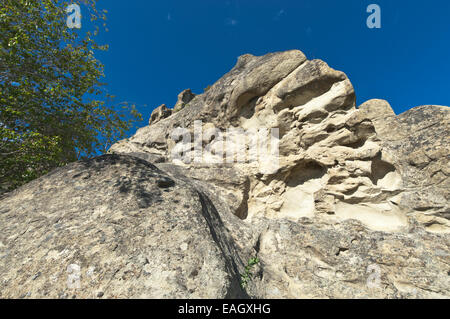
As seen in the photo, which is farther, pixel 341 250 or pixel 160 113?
pixel 160 113

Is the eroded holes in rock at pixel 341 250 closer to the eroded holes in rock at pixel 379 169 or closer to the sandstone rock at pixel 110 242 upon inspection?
the eroded holes in rock at pixel 379 169

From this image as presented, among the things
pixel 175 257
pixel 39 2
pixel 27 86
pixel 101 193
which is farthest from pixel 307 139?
pixel 39 2

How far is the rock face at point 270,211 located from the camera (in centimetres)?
386

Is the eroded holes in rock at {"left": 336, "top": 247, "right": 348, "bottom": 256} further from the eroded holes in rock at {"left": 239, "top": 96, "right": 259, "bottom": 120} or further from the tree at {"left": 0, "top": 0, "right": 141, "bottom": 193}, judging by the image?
the tree at {"left": 0, "top": 0, "right": 141, "bottom": 193}

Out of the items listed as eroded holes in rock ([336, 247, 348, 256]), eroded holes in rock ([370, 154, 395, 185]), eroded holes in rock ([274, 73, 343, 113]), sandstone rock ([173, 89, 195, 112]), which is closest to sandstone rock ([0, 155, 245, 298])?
eroded holes in rock ([336, 247, 348, 256])

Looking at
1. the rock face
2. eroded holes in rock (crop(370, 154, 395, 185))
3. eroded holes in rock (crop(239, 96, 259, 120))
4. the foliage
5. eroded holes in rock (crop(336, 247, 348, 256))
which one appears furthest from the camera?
eroded holes in rock (crop(239, 96, 259, 120))

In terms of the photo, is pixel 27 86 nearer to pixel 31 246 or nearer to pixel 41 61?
pixel 41 61

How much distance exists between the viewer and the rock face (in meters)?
3.86

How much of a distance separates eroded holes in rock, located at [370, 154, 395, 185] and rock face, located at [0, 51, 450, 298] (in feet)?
0.17

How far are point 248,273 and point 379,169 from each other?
19.6ft

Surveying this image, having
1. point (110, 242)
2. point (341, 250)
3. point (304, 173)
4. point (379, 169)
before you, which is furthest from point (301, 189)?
point (110, 242)

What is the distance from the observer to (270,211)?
324 inches

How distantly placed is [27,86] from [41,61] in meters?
1.54

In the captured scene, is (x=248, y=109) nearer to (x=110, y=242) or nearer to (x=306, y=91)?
(x=306, y=91)
